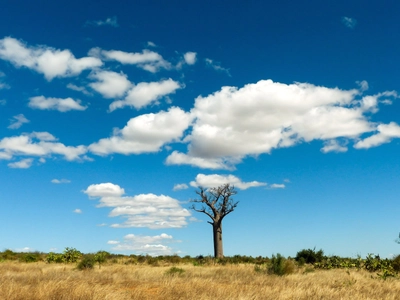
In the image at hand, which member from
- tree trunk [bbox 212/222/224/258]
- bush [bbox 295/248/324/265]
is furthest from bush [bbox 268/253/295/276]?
tree trunk [bbox 212/222/224/258]

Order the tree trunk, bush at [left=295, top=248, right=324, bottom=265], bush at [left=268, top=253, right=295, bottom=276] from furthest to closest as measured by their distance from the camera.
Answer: the tree trunk, bush at [left=295, top=248, right=324, bottom=265], bush at [left=268, top=253, right=295, bottom=276]

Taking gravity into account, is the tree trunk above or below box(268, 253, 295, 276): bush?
above

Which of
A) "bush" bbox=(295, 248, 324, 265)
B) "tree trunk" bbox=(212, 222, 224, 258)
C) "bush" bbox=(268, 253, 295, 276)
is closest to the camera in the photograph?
"bush" bbox=(268, 253, 295, 276)

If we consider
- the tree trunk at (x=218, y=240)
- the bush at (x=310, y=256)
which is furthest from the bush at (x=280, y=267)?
the tree trunk at (x=218, y=240)

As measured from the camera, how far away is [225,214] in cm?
4156

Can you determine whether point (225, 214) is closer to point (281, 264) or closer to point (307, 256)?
point (307, 256)

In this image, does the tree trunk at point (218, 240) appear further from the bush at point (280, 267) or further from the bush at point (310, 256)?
the bush at point (280, 267)

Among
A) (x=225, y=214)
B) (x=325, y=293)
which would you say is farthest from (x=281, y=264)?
(x=225, y=214)

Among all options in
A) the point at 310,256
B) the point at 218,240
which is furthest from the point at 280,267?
the point at 218,240

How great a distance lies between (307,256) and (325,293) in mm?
21363

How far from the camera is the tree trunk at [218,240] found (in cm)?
4042

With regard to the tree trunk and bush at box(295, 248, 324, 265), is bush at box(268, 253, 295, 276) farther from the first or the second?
the tree trunk

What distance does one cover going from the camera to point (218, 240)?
40.9 metres

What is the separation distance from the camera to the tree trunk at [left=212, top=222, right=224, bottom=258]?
40419mm
